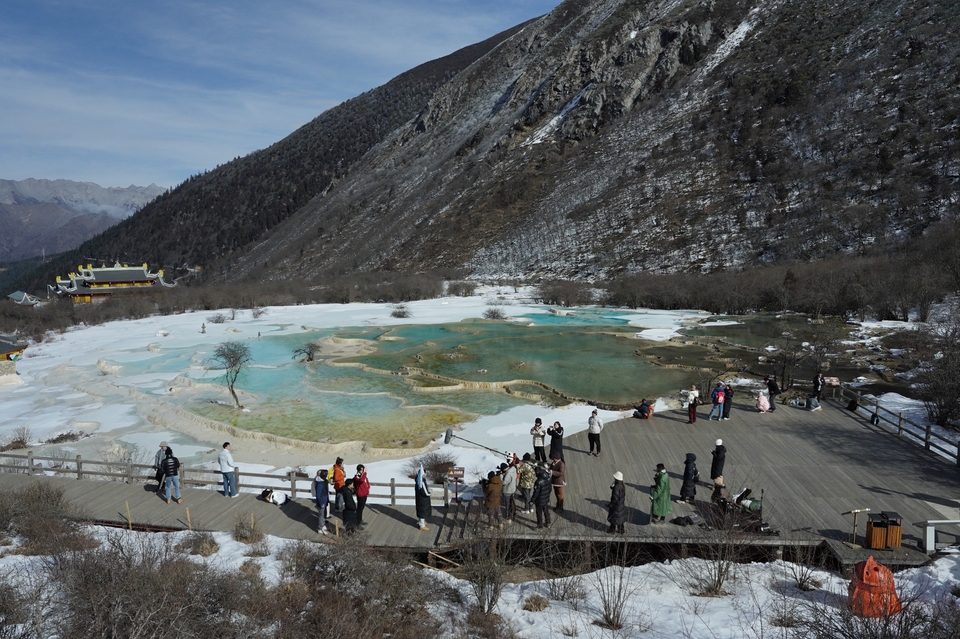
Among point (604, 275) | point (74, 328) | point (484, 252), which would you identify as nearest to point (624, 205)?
point (604, 275)

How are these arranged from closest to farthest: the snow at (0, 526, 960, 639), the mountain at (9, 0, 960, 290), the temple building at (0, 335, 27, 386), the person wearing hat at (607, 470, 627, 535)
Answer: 1. the snow at (0, 526, 960, 639)
2. the person wearing hat at (607, 470, 627, 535)
3. the temple building at (0, 335, 27, 386)
4. the mountain at (9, 0, 960, 290)

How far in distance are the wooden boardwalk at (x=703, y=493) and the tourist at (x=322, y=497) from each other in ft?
0.71

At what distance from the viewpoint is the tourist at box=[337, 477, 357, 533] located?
10.7 meters

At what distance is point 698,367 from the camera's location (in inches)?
1089

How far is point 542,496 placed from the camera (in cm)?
1024

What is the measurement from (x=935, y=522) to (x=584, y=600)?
629cm

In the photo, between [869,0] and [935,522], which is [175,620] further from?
[869,0]

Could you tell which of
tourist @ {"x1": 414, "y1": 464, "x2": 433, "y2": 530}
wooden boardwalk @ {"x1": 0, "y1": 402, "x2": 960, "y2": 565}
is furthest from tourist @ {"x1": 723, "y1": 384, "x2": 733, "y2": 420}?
tourist @ {"x1": 414, "y1": 464, "x2": 433, "y2": 530}

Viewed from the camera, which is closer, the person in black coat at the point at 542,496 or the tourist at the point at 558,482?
the person in black coat at the point at 542,496

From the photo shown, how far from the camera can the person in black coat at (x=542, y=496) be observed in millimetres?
10242

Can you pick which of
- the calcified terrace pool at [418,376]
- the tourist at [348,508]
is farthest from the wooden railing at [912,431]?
the tourist at [348,508]

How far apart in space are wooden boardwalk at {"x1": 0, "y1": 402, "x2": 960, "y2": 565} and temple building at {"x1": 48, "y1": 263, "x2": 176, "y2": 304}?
61300 millimetres

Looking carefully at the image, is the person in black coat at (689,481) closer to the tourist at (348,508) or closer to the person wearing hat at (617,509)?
the person wearing hat at (617,509)

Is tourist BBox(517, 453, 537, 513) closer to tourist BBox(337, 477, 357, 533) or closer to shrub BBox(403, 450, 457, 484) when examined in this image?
tourist BBox(337, 477, 357, 533)
